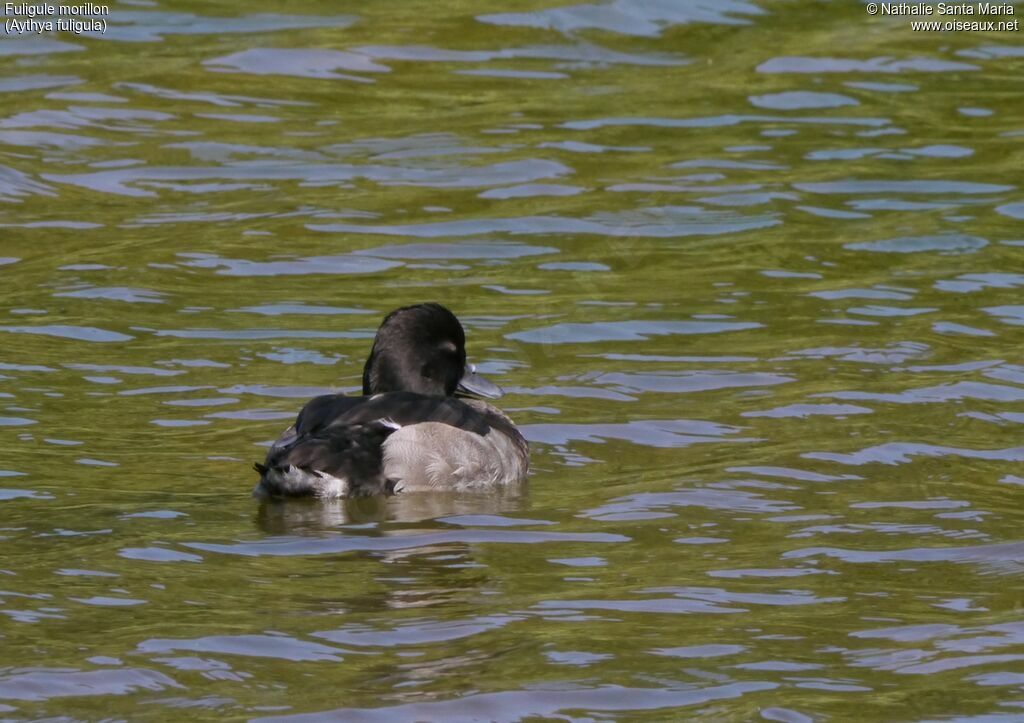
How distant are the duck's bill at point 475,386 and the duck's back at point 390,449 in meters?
0.64

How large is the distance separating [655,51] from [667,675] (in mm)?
12066

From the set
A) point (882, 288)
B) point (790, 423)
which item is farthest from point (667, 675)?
point (882, 288)

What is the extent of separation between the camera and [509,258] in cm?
1286

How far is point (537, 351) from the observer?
36.0ft

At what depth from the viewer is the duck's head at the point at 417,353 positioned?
30.6 feet

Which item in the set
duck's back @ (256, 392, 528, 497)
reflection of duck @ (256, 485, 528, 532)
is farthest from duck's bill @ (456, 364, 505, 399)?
reflection of duck @ (256, 485, 528, 532)

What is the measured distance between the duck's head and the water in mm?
515

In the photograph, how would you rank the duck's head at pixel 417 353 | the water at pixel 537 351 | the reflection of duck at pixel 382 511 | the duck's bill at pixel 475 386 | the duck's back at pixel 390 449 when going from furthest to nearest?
the duck's bill at pixel 475 386 < the duck's head at pixel 417 353 < the duck's back at pixel 390 449 < the reflection of duck at pixel 382 511 < the water at pixel 537 351

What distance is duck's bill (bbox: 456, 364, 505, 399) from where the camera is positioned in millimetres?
9680

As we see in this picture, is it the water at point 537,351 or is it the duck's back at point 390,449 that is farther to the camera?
the duck's back at point 390,449

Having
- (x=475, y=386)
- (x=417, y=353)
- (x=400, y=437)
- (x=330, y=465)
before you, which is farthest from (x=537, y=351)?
(x=330, y=465)

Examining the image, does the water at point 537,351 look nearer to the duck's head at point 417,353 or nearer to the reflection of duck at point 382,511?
the reflection of duck at point 382,511

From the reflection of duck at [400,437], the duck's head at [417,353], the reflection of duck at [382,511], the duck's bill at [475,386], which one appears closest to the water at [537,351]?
the reflection of duck at [382,511]

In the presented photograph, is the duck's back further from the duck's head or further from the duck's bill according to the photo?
the duck's bill
